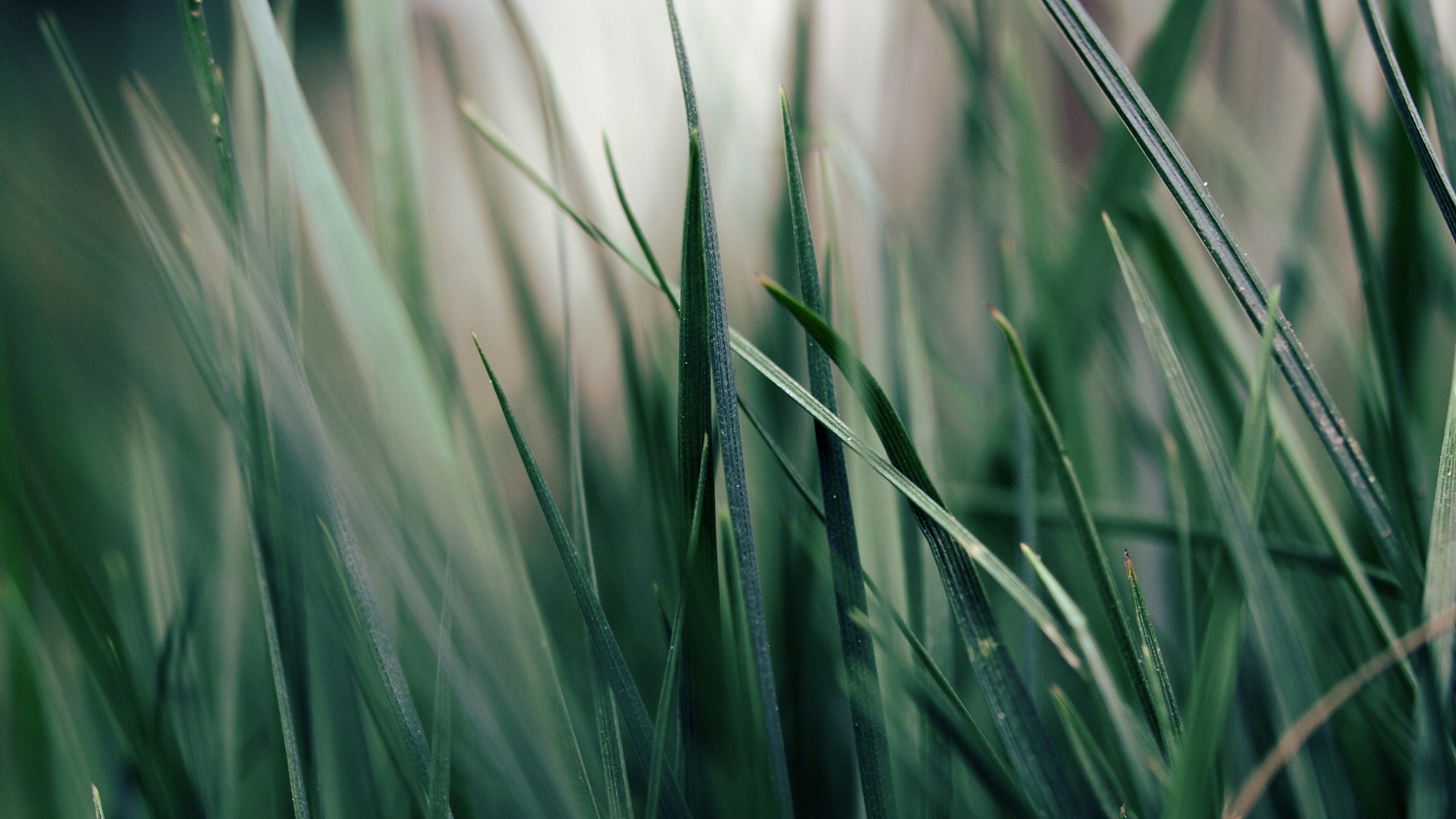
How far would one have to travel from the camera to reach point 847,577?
0.45ft

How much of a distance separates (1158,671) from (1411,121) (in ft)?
0.38

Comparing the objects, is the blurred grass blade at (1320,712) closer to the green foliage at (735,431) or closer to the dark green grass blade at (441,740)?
the green foliage at (735,431)

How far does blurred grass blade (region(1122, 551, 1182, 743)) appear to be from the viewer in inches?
4.8

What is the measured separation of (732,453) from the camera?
13cm

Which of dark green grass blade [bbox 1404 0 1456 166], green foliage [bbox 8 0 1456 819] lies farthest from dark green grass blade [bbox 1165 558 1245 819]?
dark green grass blade [bbox 1404 0 1456 166]

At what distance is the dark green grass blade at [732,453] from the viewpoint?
126 mm

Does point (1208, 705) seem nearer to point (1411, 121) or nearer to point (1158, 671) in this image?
point (1158, 671)

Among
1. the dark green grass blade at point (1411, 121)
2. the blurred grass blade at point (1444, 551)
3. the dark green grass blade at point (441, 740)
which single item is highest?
the dark green grass blade at point (1411, 121)

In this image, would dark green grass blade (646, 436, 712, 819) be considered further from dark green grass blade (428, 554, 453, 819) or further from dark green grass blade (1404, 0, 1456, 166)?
dark green grass blade (1404, 0, 1456, 166)

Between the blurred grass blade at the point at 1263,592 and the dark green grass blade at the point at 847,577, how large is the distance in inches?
2.4

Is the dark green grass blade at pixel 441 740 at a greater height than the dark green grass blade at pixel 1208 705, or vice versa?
the dark green grass blade at pixel 441 740

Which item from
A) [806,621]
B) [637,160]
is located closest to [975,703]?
[806,621]

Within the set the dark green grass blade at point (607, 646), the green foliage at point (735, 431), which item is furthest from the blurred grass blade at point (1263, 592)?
the dark green grass blade at point (607, 646)

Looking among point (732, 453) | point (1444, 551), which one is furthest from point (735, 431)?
point (1444, 551)
